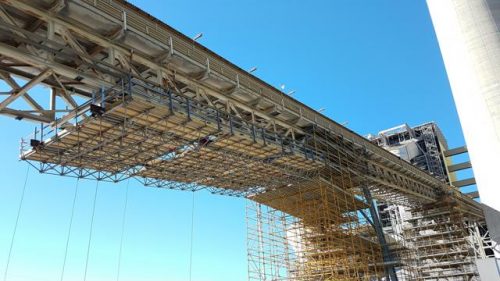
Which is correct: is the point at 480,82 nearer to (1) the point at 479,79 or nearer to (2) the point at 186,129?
(1) the point at 479,79

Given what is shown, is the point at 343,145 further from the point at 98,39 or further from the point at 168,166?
the point at 98,39

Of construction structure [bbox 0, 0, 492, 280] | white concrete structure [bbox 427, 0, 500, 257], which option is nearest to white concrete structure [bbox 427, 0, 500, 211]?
white concrete structure [bbox 427, 0, 500, 257]

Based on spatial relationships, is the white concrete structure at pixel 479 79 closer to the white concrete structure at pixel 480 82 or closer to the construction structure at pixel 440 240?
the white concrete structure at pixel 480 82

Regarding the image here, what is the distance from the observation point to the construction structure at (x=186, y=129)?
1303 centimetres

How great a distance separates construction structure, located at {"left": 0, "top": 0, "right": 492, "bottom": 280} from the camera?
1303 cm

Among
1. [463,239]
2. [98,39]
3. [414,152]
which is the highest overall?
[414,152]

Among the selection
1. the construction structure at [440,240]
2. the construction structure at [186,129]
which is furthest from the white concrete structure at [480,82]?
the construction structure at [440,240]

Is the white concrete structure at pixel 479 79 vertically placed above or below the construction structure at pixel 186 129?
above

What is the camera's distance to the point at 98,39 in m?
13.3

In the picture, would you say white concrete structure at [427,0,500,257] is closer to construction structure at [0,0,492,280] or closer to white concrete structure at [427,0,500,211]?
white concrete structure at [427,0,500,211]

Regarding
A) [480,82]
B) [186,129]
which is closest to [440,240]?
[480,82]

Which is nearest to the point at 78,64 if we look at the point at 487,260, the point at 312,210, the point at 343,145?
the point at 487,260

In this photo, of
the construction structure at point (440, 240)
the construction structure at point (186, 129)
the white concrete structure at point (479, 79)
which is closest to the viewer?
the construction structure at point (186, 129)

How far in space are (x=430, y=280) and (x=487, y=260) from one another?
A: 1243 inches
